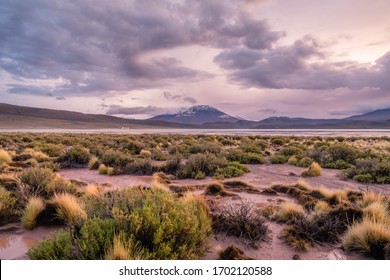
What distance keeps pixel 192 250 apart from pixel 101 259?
1256mm

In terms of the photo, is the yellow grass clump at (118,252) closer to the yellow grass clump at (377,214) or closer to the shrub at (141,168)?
the yellow grass clump at (377,214)

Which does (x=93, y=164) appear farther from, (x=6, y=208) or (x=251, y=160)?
(x=251, y=160)

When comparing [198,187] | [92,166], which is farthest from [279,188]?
[92,166]

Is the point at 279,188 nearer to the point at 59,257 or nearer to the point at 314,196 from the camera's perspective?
the point at 314,196

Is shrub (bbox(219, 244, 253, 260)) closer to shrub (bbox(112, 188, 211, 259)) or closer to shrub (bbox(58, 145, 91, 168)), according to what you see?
shrub (bbox(112, 188, 211, 259))

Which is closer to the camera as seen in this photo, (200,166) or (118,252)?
(118,252)

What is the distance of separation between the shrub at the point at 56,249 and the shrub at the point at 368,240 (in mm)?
4298

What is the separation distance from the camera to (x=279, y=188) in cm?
940

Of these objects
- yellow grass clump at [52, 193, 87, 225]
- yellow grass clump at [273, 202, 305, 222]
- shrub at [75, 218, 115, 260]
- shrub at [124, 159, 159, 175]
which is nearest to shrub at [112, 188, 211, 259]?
shrub at [75, 218, 115, 260]

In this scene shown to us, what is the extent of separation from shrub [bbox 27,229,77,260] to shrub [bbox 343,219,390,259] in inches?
169

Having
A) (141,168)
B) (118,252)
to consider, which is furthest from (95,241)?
(141,168)

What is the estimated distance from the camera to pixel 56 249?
13.0ft

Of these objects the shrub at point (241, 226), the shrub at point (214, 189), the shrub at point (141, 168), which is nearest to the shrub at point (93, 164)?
the shrub at point (141, 168)

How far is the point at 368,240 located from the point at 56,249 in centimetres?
472
